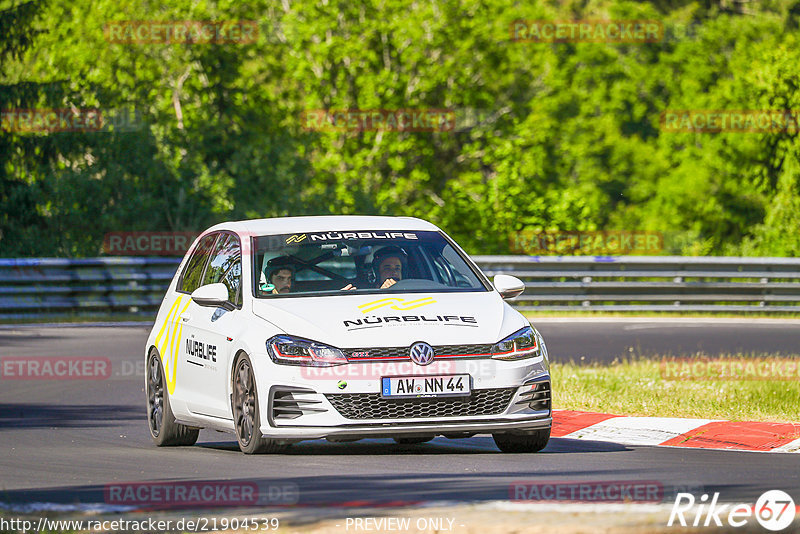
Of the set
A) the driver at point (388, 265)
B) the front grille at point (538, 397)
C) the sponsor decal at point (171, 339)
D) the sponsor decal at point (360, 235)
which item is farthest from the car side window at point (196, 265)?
the front grille at point (538, 397)

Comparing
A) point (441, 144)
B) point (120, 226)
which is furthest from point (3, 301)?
point (441, 144)

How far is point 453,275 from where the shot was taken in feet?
36.3

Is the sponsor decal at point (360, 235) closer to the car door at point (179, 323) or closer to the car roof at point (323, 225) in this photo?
the car roof at point (323, 225)

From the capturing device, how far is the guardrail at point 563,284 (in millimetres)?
27125

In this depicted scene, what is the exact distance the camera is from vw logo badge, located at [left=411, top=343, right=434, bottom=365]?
970 centimetres

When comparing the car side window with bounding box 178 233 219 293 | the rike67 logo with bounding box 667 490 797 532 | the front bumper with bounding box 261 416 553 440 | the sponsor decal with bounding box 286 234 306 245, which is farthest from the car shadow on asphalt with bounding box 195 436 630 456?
the rike67 logo with bounding box 667 490 797 532

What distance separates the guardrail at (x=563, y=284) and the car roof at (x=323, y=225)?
52.6 ft

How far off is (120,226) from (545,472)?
25.5 meters

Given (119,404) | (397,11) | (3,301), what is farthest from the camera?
(397,11)

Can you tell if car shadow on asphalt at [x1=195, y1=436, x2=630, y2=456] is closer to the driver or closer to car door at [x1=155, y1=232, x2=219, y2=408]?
car door at [x1=155, y1=232, x2=219, y2=408]

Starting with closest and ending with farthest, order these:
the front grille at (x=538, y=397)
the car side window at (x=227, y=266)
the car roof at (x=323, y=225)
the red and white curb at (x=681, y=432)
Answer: the front grille at (x=538, y=397) < the car side window at (x=227, y=266) < the red and white curb at (x=681, y=432) < the car roof at (x=323, y=225)

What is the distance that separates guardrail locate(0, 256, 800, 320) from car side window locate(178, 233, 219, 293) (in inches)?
600

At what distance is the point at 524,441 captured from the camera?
1045cm

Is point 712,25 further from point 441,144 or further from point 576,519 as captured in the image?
point 576,519
